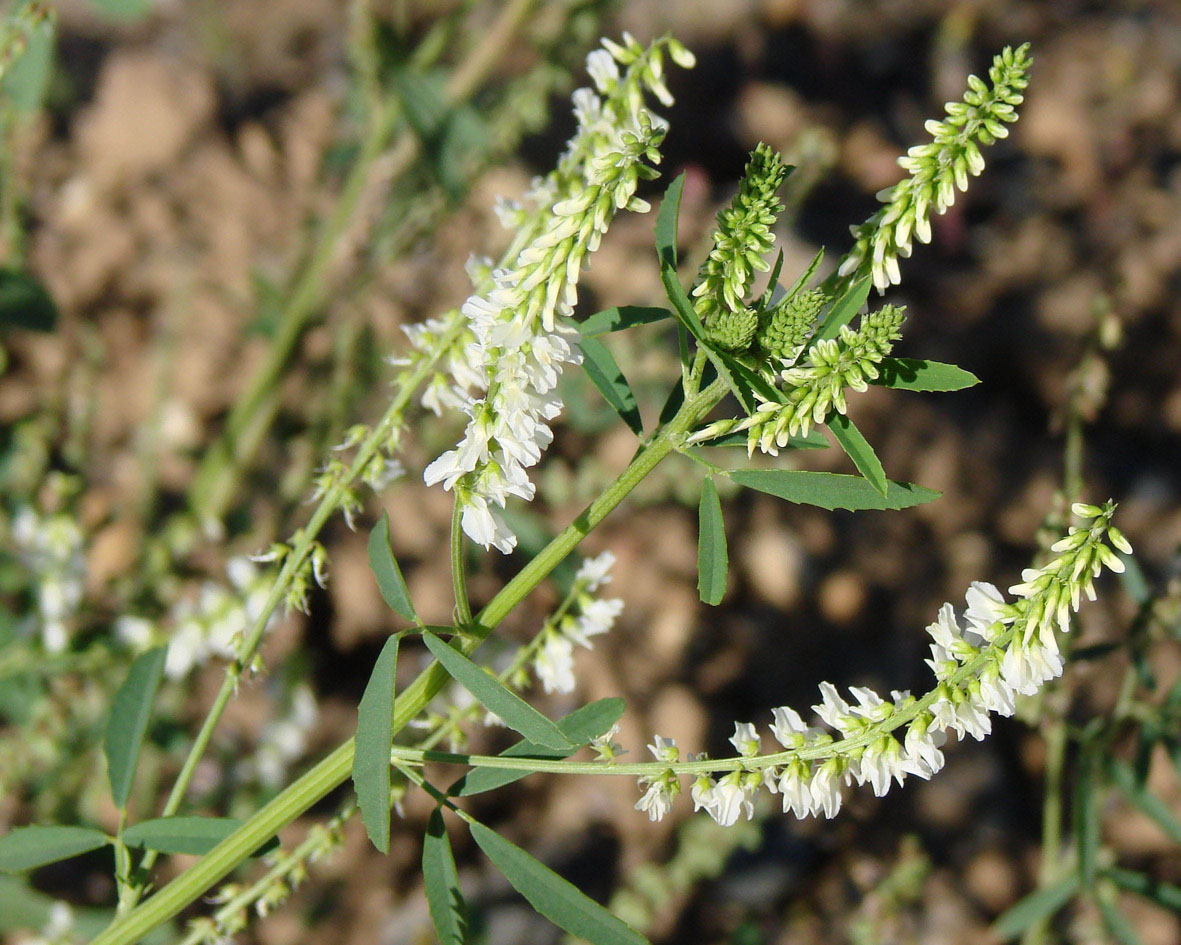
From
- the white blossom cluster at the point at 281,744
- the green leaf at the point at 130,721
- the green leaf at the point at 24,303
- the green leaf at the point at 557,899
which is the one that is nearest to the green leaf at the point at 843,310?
the green leaf at the point at 557,899

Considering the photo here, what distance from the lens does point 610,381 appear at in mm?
1157

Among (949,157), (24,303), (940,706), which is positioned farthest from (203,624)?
(949,157)

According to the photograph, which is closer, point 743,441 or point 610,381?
point 743,441

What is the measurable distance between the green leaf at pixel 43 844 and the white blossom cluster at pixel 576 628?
54 centimetres

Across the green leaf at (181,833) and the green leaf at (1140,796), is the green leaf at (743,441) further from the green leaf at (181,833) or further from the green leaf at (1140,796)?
the green leaf at (1140,796)

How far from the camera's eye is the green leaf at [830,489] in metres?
0.99

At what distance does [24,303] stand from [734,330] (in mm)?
1567

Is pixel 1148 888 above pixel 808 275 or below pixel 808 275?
below

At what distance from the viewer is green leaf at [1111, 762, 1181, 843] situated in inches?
71.7

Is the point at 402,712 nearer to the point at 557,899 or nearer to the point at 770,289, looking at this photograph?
the point at 557,899

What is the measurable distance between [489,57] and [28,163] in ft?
5.56

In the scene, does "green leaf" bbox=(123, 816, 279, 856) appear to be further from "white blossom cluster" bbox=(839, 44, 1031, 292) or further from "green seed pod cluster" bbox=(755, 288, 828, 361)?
"white blossom cluster" bbox=(839, 44, 1031, 292)

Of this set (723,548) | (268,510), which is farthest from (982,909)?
(723,548)

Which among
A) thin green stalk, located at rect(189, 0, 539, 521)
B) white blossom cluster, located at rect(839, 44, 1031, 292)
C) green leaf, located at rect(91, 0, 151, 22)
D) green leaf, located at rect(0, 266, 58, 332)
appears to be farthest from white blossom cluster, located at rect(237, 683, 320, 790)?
white blossom cluster, located at rect(839, 44, 1031, 292)
